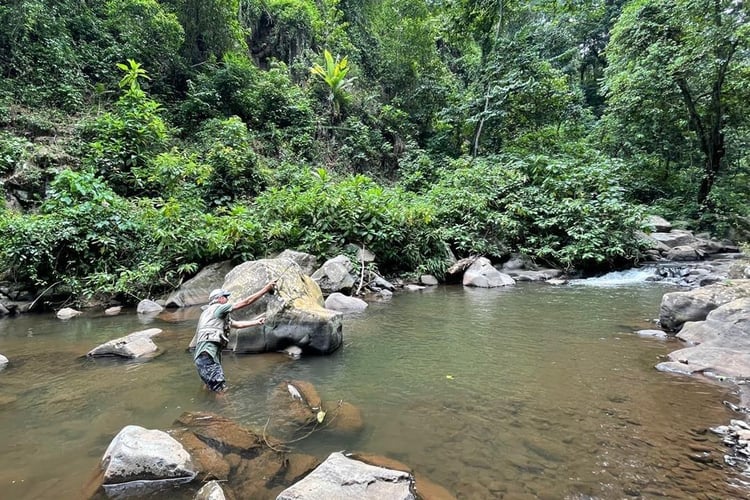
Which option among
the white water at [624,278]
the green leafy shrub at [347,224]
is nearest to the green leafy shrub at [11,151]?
the green leafy shrub at [347,224]

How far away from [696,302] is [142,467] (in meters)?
8.15

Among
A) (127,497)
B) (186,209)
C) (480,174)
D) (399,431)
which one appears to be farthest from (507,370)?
(480,174)

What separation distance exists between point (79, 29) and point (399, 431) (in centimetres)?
1990

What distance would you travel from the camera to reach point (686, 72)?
16844 millimetres

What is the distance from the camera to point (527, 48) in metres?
21.1

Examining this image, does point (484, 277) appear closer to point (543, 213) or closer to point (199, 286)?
point (543, 213)

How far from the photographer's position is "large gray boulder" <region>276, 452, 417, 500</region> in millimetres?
2578

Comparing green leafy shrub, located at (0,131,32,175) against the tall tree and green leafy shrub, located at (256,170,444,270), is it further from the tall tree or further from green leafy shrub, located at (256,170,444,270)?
the tall tree

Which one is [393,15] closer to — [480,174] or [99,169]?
[480,174]

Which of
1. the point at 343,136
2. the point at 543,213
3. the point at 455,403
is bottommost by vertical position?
the point at 455,403

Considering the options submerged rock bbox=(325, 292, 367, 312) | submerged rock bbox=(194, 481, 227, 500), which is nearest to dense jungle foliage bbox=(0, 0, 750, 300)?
submerged rock bbox=(325, 292, 367, 312)

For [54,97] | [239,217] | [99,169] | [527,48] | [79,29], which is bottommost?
[239,217]

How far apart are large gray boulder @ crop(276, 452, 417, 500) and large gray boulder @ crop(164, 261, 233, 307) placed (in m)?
8.28

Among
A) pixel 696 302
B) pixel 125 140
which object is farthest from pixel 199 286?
pixel 696 302
